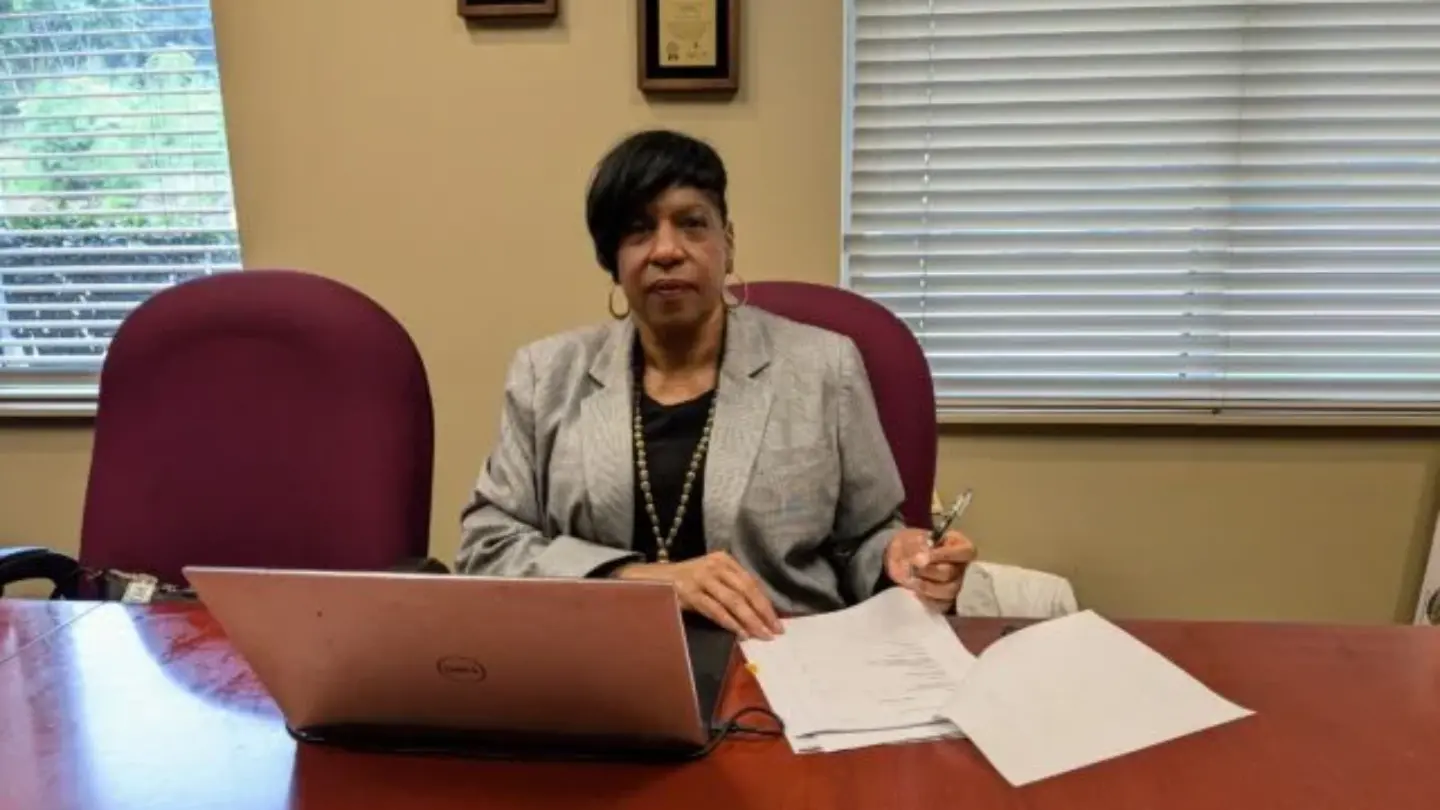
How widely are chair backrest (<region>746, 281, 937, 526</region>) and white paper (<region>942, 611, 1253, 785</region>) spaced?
1.45 ft

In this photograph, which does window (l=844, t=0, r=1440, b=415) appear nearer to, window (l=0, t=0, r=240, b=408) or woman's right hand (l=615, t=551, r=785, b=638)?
woman's right hand (l=615, t=551, r=785, b=638)

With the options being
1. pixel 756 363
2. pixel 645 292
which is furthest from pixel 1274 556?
pixel 645 292

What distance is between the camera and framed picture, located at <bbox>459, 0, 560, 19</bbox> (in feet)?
6.98

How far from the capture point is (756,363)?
1478 mm

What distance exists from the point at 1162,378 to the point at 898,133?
0.71 meters

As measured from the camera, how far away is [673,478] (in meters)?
1.45

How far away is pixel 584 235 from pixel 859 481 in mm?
1011

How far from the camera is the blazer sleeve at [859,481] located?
146cm

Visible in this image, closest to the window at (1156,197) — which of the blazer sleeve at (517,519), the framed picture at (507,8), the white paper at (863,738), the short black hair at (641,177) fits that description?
the framed picture at (507,8)

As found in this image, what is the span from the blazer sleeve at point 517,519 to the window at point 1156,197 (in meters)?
0.95

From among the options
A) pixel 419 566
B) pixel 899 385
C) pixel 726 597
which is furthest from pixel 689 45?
pixel 726 597

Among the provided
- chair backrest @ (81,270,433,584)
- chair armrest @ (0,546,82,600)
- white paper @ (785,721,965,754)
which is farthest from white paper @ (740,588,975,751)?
chair armrest @ (0,546,82,600)

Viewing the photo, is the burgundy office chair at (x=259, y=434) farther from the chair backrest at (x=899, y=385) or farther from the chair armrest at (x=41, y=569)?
the chair backrest at (x=899, y=385)

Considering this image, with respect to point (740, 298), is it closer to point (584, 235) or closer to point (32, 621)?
point (584, 235)
